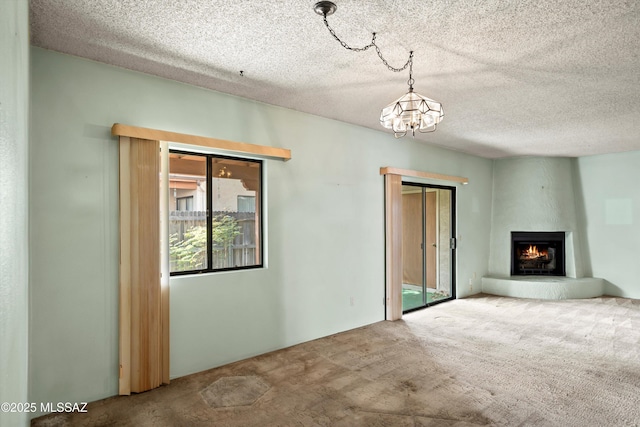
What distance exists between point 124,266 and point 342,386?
2117 mm

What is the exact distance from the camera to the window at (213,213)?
3.47 metres

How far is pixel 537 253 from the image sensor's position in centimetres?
745

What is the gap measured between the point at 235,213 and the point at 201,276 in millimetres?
742

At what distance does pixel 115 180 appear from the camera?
9.92 ft

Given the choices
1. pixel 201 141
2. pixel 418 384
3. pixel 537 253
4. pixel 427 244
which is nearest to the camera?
pixel 418 384

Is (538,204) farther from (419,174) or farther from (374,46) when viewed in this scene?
(374,46)

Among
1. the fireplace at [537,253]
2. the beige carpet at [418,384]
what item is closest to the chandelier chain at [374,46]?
the beige carpet at [418,384]

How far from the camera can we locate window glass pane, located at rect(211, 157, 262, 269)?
12.1 ft

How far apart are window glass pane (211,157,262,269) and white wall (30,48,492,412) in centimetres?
16

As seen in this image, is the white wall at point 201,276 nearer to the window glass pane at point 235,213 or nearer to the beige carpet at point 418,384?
the window glass pane at point 235,213

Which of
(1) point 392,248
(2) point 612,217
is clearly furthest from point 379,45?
(2) point 612,217

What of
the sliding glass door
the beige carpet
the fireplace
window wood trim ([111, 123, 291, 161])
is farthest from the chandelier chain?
the fireplace

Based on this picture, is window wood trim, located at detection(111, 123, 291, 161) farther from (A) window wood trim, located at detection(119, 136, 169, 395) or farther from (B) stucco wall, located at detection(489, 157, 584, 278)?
(B) stucco wall, located at detection(489, 157, 584, 278)

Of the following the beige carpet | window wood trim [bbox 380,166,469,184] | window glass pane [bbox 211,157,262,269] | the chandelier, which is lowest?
the beige carpet
